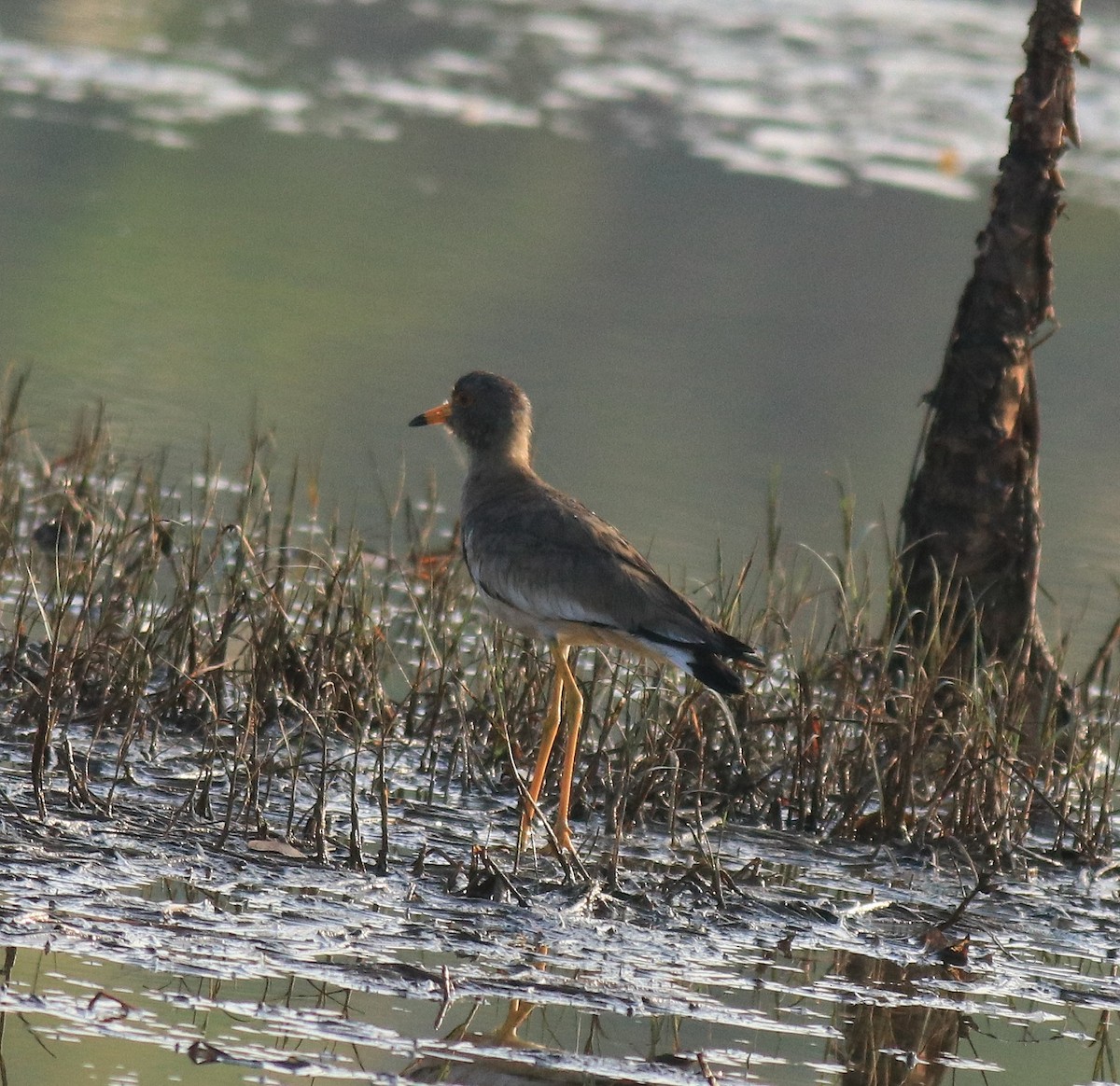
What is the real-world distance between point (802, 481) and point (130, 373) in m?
4.42

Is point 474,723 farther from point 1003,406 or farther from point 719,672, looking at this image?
point 1003,406

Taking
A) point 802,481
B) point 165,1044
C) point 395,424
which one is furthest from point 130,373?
point 165,1044

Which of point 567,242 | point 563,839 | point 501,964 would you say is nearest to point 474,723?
point 563,839

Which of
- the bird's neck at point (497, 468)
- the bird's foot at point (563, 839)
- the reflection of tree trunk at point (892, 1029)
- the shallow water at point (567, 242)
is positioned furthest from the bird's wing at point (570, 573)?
the shallow water at point (567, 242)

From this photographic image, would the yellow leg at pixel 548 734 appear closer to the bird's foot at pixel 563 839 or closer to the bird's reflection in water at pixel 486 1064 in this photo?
the bird's foot at pixel 563 839

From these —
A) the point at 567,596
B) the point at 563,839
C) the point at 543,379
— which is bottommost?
the point at 563,839

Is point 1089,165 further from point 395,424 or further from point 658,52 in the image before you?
point 395,424

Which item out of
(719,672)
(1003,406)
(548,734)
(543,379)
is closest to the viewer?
(719,672)

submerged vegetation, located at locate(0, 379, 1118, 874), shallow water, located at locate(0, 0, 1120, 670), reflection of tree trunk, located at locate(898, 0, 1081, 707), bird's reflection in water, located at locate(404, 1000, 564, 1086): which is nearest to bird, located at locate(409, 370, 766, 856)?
submerged vegetation, located at locate(0, 379, 1118, 874)

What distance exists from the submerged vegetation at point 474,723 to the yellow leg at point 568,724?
0.40 ft

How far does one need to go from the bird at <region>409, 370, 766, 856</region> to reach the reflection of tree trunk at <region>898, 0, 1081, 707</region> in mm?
1768

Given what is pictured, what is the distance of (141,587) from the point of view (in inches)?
283

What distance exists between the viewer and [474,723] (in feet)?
23.9

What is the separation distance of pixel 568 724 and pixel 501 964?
1681 mm
